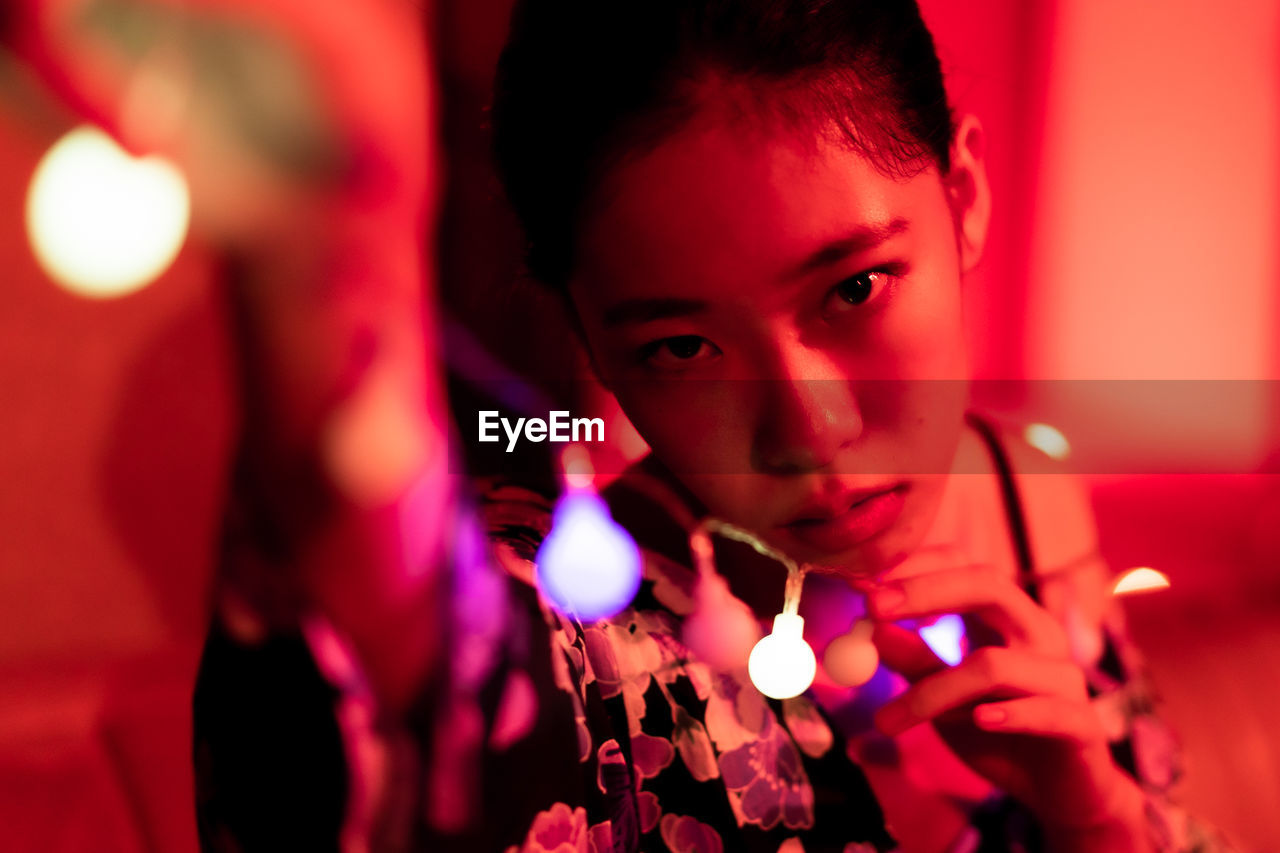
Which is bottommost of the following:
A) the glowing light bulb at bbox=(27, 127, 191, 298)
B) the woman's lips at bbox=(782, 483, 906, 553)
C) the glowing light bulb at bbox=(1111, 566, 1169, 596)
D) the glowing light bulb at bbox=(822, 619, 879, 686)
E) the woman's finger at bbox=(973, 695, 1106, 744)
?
the woman's finger at bbox=(973, 695, 1106, 744)

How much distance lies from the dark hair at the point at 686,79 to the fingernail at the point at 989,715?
27 cm

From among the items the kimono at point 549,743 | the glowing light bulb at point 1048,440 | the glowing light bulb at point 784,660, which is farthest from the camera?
the glowing light bulb at point 1048,440

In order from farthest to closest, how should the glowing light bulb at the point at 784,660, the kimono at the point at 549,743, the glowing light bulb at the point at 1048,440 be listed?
the glowing light bulb at the point at 1048,440 → the glowing light bulb at the point at 784,660 → the kimono at the point at 549,743

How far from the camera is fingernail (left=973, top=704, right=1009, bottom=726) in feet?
1.24

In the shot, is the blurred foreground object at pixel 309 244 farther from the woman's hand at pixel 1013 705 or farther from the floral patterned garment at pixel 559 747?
the woman's hand at pixel 1013 705

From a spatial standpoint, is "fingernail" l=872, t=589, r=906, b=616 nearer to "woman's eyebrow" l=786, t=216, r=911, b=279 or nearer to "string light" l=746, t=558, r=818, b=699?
"string light" l=746, t=558, r=818, b=699

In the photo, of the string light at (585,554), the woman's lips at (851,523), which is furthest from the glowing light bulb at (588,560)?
the woman's lips at (851,523)

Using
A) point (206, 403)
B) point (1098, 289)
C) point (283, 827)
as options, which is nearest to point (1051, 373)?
point (1098, 289)

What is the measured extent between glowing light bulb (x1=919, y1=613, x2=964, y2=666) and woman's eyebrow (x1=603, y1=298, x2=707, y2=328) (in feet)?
0.75

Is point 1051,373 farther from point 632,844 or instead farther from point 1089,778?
point 632,844

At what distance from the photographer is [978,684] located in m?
0.38

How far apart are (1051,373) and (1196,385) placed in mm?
97

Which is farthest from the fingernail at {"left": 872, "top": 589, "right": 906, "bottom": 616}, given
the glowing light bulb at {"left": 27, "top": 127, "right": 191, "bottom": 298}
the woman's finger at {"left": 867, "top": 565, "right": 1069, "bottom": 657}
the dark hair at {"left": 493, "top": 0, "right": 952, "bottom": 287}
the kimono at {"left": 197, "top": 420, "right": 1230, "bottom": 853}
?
the glowing light bulb at {"left": 27, "top": 127, "right": 191, "bottom": 298}

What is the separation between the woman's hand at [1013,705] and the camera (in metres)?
0.38
